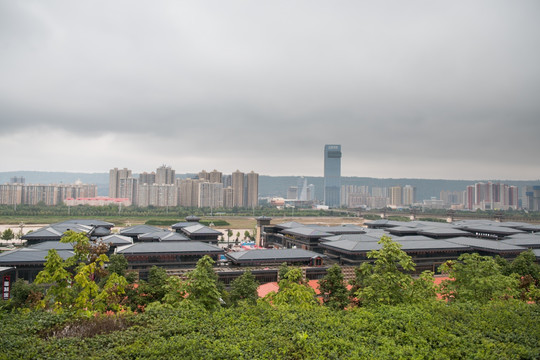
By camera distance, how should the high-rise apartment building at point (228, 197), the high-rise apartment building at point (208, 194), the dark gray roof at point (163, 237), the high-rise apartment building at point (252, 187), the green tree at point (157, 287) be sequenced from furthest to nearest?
the high-rise apartment building at point (252, 187)
the high-rise apartment building at point (228, 197)
the high-rise apartment building at point (208, 194)
the dark gray roof at point (163, 237)
the green tree at point (157, 287)

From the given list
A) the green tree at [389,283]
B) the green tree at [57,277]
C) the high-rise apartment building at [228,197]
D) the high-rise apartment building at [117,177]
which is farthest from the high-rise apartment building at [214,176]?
the green tree at [57,277]

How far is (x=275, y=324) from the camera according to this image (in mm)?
8242

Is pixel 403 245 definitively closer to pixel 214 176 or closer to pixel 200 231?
pixel 200 231

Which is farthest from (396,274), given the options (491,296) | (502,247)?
(502,247)

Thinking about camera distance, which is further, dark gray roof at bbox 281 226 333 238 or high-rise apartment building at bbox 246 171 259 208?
high-rise apartment building at bbox 246 171 259 208

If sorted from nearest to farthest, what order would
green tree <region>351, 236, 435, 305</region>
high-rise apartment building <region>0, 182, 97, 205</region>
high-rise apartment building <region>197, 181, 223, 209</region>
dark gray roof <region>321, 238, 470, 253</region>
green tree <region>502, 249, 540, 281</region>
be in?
green tree <region>351, 236, 435, 305</region>, green tree <region>502, 249, 540, 281</region>, dark gray roof <region>321, 238, 470, 253</region>, high-rise apartment building <region>0, 182, 97, 205</region>, high-rise apartment building <region>197, 181, 223, 209</region>

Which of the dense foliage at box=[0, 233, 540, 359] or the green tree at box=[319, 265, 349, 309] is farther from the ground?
the dense foliage at box=[0, 233, 540, 359]

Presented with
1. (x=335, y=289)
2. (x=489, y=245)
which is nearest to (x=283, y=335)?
(x=335, y=289)

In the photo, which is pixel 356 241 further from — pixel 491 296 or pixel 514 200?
pixel 514 200

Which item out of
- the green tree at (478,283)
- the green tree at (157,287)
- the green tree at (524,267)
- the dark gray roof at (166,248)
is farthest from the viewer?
the dark gray roof at (166,248)

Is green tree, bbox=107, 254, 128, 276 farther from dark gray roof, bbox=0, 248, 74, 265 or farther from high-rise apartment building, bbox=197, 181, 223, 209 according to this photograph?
high-rise apartment building, bbox=197, 181, 223, 209

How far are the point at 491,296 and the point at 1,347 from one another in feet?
53.1

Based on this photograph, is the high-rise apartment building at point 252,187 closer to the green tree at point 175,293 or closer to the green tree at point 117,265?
the green tree at point 117,265

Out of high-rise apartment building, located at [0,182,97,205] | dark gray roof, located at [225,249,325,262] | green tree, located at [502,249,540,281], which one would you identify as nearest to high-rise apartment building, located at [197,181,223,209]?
high-rise apartment building, located at [0,182,97,205]
